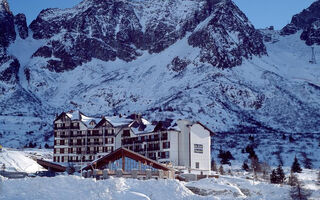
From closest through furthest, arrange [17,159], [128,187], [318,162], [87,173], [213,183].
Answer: [128,187], [213,183], [87,173], [17,159], [318,162]

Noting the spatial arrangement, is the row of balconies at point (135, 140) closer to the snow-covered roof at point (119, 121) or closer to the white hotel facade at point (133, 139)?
the white hotel facade at point (133, 139)

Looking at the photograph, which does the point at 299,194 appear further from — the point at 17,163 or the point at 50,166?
the point at 17,163

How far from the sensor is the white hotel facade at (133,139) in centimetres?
11450

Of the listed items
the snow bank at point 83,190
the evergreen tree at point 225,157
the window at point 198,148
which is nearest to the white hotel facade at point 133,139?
the window at point 198,148

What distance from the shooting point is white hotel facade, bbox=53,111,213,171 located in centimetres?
11450

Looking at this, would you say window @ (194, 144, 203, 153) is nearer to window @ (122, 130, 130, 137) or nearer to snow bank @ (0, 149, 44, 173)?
window @ (122, 130, 130, 137)

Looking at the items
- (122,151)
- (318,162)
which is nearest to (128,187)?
(122,151)

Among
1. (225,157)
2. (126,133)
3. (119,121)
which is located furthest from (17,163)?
(225,157)

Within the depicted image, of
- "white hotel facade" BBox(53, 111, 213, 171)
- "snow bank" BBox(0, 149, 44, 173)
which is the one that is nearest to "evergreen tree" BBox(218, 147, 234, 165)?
"white hotel facade" BBox(53, 111, 213, 171)

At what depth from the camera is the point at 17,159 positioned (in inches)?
4094

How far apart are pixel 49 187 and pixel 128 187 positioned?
712cm

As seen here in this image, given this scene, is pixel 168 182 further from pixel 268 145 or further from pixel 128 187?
pixel 268 145

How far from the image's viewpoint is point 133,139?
407 feet

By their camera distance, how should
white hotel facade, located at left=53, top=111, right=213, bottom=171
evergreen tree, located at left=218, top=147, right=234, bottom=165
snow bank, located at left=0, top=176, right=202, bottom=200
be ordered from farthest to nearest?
1. evergreen tree, located at left=218, top=147, right=234, bottom=165
2. white hotel facade, located at left=53, top=111, right=213, bottom=171
3. snow bank, located at left=0, top=176, right=202, bottom=200
